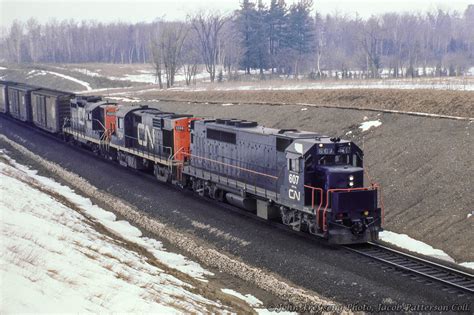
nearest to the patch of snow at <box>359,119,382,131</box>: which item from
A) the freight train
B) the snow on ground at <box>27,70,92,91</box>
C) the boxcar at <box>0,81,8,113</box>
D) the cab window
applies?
the freight train

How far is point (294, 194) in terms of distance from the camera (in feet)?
63.7

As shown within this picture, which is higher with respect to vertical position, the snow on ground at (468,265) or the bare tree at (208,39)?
the bare tree at (208,39)

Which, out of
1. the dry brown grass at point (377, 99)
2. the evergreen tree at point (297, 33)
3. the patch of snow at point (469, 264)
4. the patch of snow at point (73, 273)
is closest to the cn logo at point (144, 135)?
the patch of snow at point (73, 273)

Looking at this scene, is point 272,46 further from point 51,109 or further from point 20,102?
point 51,109

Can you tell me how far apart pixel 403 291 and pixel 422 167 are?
1043 centimetres

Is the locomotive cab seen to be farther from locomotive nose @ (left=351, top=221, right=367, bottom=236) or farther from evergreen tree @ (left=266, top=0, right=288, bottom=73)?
evergreen tree @ (left=266, top=0, right=288, bottom=73)

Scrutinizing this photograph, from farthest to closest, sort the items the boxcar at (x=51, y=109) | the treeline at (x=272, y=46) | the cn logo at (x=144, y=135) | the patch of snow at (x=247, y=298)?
1. the treeline at (x=272, y=46)
2. the boxcar at (x=51, y=109)
3. the cn logo at (x=144, y=135)
4. the patch of snow at (x=247, y=298)

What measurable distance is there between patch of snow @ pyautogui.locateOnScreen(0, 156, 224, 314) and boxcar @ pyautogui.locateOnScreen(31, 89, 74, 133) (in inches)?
970

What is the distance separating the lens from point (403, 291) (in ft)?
47.7

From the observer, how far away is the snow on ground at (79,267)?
11125mm

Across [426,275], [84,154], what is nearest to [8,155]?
[84,154]

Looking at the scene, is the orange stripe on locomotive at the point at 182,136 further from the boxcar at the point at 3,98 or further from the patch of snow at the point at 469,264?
the boxcar at the point at 3,98

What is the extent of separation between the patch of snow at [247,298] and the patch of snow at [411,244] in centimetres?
627

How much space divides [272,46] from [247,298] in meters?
88.2
